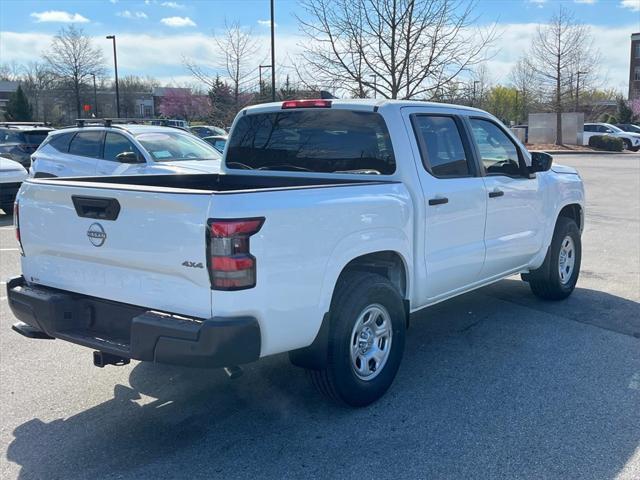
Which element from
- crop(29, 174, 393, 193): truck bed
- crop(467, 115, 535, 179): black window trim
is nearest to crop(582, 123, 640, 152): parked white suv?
crop(467, 115, 535, 179): black window trim

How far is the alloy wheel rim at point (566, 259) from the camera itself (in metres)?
6.51

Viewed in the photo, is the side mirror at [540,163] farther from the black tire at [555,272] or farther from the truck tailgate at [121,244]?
the truck tailgate at [121,244]

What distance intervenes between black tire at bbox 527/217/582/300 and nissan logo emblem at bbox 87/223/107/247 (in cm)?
437

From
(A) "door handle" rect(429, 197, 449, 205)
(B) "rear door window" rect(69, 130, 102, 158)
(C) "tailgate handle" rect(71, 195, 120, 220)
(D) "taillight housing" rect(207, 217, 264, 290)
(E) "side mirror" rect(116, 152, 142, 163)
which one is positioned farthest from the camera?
(B) "rear door window" rect(69, 130, 102, 158)

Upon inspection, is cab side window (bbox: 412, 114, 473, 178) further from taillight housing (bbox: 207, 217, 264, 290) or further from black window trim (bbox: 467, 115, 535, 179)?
taillight housing (bbox: 207, 217, 264, 290)

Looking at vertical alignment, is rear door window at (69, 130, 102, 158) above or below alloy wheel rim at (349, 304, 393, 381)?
above

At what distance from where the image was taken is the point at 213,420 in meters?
3.98

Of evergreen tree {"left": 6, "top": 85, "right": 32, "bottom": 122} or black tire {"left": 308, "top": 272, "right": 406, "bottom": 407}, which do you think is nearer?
black tire {"left": 308, "top": 272, "right": 406, "bottom": 407}

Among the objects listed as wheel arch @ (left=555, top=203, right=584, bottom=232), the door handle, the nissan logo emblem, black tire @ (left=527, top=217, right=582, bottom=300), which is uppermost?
the door handle

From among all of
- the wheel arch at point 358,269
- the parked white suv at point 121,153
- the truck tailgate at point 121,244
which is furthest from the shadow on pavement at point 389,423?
the parked white suv at point 121,153

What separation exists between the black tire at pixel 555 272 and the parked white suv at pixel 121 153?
5388 mm

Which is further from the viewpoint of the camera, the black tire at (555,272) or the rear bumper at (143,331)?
the black tire at (555,272)

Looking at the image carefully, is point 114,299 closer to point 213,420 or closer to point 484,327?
point 213,420

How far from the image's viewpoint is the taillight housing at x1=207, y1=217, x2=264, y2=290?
10.3 ft
